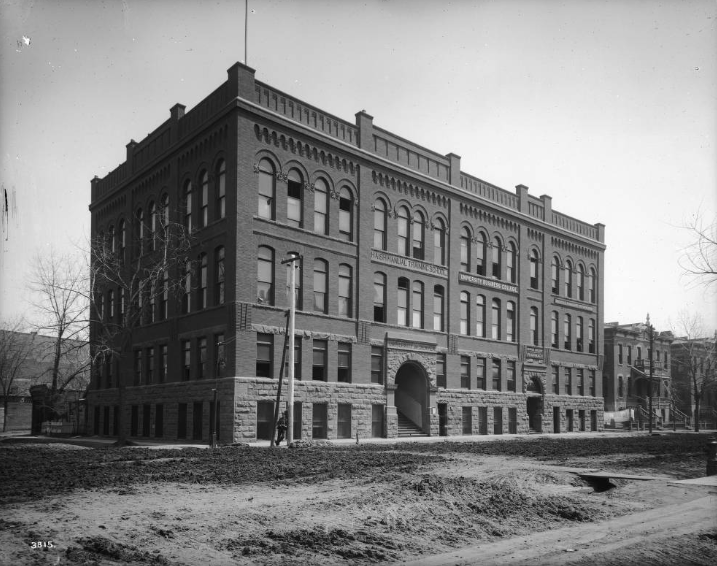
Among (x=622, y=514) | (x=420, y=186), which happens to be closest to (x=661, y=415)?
(x=420, y=186)

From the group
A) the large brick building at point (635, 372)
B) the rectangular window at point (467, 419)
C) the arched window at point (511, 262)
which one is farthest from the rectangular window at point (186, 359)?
the large brick building at point (635, 372)

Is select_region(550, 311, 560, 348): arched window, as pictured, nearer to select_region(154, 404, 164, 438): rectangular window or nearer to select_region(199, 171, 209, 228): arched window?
select_region(199, 171, 209, 228): arched window

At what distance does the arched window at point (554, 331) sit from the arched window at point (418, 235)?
16266 millimetres

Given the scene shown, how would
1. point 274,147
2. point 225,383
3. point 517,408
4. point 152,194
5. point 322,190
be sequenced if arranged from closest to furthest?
point 225,383 < point 274,147 < point 322,190 < point 152,194 < point 517,408

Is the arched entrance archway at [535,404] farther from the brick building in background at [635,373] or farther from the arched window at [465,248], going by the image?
the brick building in background at [635,373]

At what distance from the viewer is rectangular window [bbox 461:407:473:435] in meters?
44.8

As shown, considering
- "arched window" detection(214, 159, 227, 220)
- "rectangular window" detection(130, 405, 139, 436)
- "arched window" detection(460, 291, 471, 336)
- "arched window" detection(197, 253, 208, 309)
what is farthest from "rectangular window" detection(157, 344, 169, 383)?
"arched window" detection(460, 291, 471, 336)

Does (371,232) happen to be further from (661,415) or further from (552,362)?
(661,415)

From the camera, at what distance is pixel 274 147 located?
115 feet

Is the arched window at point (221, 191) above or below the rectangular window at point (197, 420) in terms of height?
above

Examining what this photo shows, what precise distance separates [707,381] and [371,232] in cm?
4494

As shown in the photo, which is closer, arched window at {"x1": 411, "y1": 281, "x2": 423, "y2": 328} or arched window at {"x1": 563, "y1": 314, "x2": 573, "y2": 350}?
arched window at {"x1": 411, "y1": 281, "x2": 423, "y2": 328}

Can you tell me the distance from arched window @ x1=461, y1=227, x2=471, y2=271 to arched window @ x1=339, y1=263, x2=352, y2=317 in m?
11.1

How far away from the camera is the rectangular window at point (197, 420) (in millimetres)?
34438
